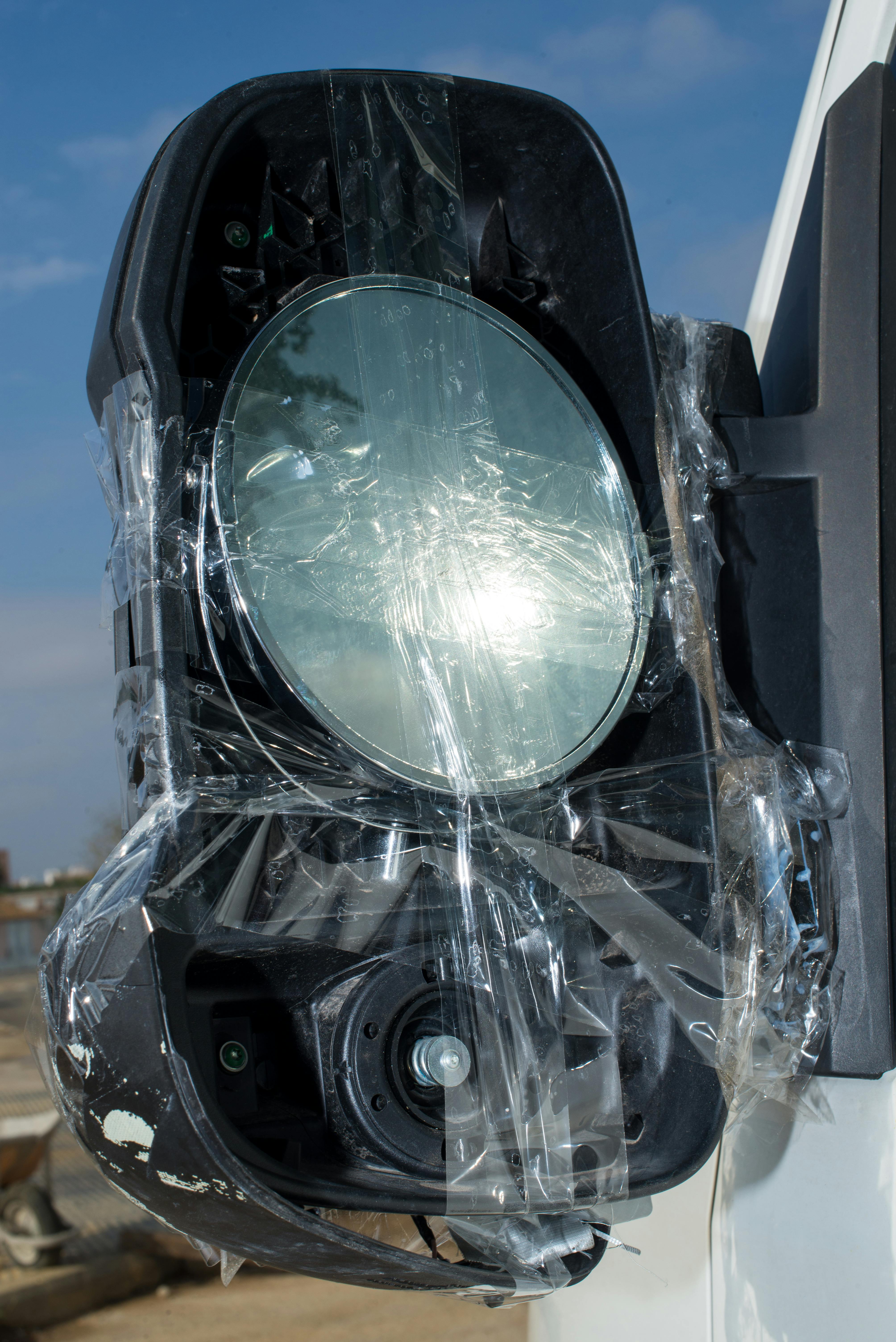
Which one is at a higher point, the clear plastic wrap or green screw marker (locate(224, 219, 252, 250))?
green screw marker (locate(224, 219, 252, 250))

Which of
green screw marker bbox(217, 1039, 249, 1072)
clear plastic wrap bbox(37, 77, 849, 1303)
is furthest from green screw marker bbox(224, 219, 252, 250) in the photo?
green screw marker bbox(217, 1039, 249, 1072)

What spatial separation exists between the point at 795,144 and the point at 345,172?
105cm

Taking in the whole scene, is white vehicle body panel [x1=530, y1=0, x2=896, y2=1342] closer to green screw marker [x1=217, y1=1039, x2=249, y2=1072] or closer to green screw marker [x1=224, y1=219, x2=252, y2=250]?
green screw marker [x1=217, y1=1039, x2=249, y2=1072]

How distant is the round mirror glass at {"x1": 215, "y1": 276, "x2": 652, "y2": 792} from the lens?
2.77 ft

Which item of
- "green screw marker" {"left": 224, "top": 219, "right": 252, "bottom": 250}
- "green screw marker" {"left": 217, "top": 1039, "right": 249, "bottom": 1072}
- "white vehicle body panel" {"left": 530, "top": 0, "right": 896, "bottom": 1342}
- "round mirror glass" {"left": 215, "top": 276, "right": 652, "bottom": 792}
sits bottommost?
"white vehicle body panel" {"left": 530, "top": 0, "right": 896, "bottom": 1342}

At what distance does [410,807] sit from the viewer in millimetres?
846

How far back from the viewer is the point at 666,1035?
3.27 ft

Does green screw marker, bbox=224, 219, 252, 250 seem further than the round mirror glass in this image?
Yes

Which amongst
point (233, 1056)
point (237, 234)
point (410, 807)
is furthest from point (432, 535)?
point (233, 1056)

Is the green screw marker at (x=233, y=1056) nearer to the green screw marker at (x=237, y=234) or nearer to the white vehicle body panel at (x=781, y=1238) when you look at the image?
the white vehicle body panel at (x=781, y=1238)

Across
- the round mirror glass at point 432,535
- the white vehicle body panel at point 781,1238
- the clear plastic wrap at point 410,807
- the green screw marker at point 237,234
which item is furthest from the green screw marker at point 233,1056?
the green screw marker at point 237,234

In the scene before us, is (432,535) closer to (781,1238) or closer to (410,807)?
(410,807)

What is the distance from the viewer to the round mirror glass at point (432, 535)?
2.77 feet

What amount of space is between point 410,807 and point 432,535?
259 millimetres
